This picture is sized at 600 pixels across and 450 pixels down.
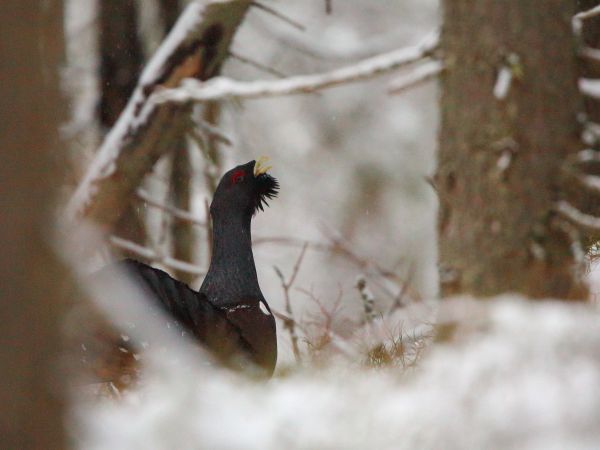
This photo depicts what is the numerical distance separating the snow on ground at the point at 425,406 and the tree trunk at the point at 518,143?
1.85 ft

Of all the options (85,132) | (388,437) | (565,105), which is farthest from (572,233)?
(85,132)

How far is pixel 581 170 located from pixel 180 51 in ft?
13.3

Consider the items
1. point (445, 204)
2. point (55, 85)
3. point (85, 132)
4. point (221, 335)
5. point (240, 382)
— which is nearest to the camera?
point (55, 85)

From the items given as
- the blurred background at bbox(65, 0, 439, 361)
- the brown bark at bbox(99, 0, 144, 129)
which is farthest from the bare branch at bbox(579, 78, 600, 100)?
the blurred background at bbox(65, 0, 439, 361)

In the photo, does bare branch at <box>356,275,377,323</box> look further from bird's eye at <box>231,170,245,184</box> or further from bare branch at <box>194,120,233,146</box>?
bare branch at <box>194,120,233,146</box>

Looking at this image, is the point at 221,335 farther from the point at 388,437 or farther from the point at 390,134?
the point at 390,134

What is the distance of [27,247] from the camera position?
1734mm

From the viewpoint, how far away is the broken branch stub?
662cm

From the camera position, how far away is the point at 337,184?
1220cm

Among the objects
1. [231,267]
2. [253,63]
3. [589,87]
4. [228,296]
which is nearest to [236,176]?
[231,267]

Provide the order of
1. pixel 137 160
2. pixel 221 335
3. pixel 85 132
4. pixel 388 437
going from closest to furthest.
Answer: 1. pixel 388 437
2. pixel 221 335
3. pixel 137 160
4. pixel 85 132

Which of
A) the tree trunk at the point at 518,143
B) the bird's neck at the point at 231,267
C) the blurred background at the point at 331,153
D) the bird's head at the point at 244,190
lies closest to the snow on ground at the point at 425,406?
the tree trunk at the point at 518,143

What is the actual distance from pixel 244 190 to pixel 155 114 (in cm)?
168

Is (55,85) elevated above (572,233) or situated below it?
above
